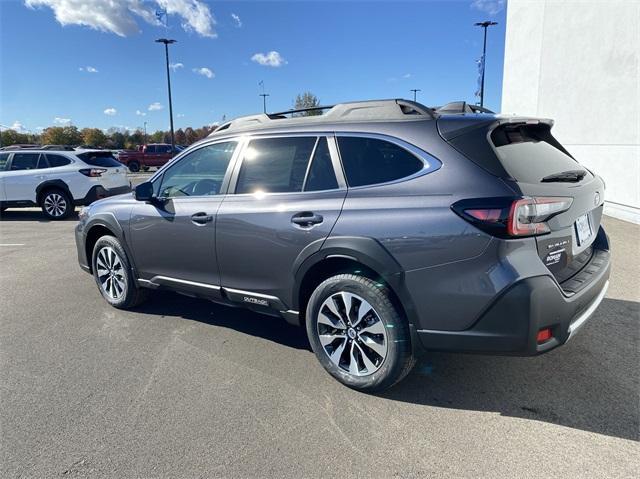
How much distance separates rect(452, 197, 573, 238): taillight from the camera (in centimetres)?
237

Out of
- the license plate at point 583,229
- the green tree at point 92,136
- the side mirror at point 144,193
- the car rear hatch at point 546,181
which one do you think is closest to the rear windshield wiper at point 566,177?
the car rear hatch at point 546,181

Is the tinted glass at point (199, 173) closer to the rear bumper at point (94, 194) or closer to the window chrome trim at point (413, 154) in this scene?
the window chrome trim at point (413, 154)

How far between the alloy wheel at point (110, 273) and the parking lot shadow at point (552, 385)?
9.79 ft

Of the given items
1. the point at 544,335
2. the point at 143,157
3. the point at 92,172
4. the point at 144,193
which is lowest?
the point at 544,335

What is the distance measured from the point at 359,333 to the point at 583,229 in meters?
1.59

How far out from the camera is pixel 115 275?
459cm

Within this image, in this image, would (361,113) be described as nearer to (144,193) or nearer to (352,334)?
(352,334)

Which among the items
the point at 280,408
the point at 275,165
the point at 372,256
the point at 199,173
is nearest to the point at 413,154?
the point at 372,256

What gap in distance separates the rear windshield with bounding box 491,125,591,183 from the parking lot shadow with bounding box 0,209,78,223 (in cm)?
1076

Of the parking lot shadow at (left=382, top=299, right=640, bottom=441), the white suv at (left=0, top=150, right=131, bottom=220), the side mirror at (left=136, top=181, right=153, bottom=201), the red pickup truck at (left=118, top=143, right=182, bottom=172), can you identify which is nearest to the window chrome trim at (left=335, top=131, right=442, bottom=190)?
the parking lot shadow at (left=382, top=299, right=640, bottom=441)

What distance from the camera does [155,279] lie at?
4180 millimetres

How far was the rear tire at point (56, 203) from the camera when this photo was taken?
10.7 metres

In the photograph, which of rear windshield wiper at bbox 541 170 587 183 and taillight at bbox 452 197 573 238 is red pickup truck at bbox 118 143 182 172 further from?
taillight at bbox 452 197 573 238

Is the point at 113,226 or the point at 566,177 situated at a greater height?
the point at 566,177
